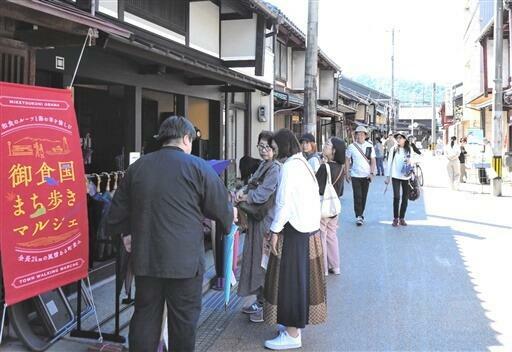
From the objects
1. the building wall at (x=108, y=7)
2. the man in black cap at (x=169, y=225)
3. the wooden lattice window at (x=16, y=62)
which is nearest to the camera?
the man in black cap at (x=169, y=225)

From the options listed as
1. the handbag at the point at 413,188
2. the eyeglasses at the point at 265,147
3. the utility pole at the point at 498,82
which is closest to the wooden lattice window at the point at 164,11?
the eyeglasses at the point at 265,147

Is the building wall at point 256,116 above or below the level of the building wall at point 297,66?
below

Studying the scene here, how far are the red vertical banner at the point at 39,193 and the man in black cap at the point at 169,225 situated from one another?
65 cm

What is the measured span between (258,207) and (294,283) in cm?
84

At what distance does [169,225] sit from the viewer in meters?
3.69

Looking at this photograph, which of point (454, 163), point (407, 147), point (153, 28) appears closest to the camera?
point (153, 28)

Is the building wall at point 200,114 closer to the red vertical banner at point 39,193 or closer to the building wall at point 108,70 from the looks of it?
the building wall at point 108,70

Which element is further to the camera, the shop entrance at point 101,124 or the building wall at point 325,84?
the building wall at point 325,84

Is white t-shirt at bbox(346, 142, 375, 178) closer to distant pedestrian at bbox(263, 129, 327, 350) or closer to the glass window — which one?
distant pedestrian at bbox(263, 129, 327, 350)

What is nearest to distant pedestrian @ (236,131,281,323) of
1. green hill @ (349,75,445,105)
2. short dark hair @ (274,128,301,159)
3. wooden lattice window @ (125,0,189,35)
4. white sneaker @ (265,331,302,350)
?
short dark hair @ (274,128,301,159)

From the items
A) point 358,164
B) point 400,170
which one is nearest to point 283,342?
point 358,164

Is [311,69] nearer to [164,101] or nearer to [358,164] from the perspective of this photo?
[358,164]

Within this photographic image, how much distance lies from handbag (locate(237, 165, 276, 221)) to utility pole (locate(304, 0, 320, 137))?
7984 mm

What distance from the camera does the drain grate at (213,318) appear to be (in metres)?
4.98
